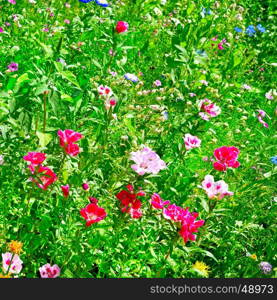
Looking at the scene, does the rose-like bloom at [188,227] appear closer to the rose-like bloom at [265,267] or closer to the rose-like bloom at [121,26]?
the rose-like bloom at [265,267]

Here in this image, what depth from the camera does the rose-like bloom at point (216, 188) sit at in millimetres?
1916

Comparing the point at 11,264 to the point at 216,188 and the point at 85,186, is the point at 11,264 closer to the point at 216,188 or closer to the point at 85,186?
the point at 85,186

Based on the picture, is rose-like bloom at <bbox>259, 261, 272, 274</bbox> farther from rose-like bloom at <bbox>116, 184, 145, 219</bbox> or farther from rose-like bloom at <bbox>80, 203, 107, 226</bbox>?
rose-like bloom at <bbox>80, 203, 107, 226</bbox>

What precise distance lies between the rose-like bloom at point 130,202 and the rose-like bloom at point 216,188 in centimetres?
31

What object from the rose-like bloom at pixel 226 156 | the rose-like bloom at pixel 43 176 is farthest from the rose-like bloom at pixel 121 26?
the rose-like bloom at pixel 43 176

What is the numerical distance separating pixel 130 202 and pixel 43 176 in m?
0.35

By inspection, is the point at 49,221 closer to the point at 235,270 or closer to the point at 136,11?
the point at 235,270

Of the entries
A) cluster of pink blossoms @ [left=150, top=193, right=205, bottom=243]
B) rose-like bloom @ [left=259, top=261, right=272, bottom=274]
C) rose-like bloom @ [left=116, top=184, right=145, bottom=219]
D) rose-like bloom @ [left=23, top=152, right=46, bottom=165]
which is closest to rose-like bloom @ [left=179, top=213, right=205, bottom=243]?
cluster of pink blossoms @ [left=150, top=193, right=205, bottom=243]

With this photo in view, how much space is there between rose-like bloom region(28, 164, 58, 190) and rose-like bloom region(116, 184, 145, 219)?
0.87 ft

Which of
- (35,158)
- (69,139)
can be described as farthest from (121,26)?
(35,158)

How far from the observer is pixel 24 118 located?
1847mm

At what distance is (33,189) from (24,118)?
0.30m

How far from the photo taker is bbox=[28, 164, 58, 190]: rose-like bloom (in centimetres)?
169

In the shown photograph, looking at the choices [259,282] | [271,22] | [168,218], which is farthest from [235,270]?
[271,22]
